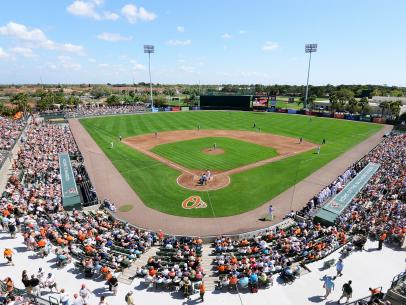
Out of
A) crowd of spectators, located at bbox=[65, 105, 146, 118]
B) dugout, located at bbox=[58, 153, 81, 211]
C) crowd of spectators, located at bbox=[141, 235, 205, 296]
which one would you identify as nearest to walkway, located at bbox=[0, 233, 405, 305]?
crowd of spectators, located at bbox=[141, 235, 205, 296]

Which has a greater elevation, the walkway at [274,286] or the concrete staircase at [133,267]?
the walkway at [274,286]

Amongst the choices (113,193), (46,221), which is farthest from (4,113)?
(46,221)

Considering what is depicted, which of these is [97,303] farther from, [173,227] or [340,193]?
[340,193]

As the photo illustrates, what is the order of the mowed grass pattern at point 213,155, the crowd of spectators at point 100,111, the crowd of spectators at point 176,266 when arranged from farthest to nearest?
1. the crowd of spectators at point 100,111
2. the mowed grass pattern at point 213,155
3. the crowd of spectators at point 176,266

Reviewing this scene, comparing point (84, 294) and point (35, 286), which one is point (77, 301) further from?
point (35, 286)

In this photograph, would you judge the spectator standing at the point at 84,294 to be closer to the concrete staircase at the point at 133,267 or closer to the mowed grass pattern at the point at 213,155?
the concrete staircase at the point at 133,267

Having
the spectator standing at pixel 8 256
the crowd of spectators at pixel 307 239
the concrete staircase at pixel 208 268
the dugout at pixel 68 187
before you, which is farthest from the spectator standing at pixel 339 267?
the dugout at pixel 68 187
